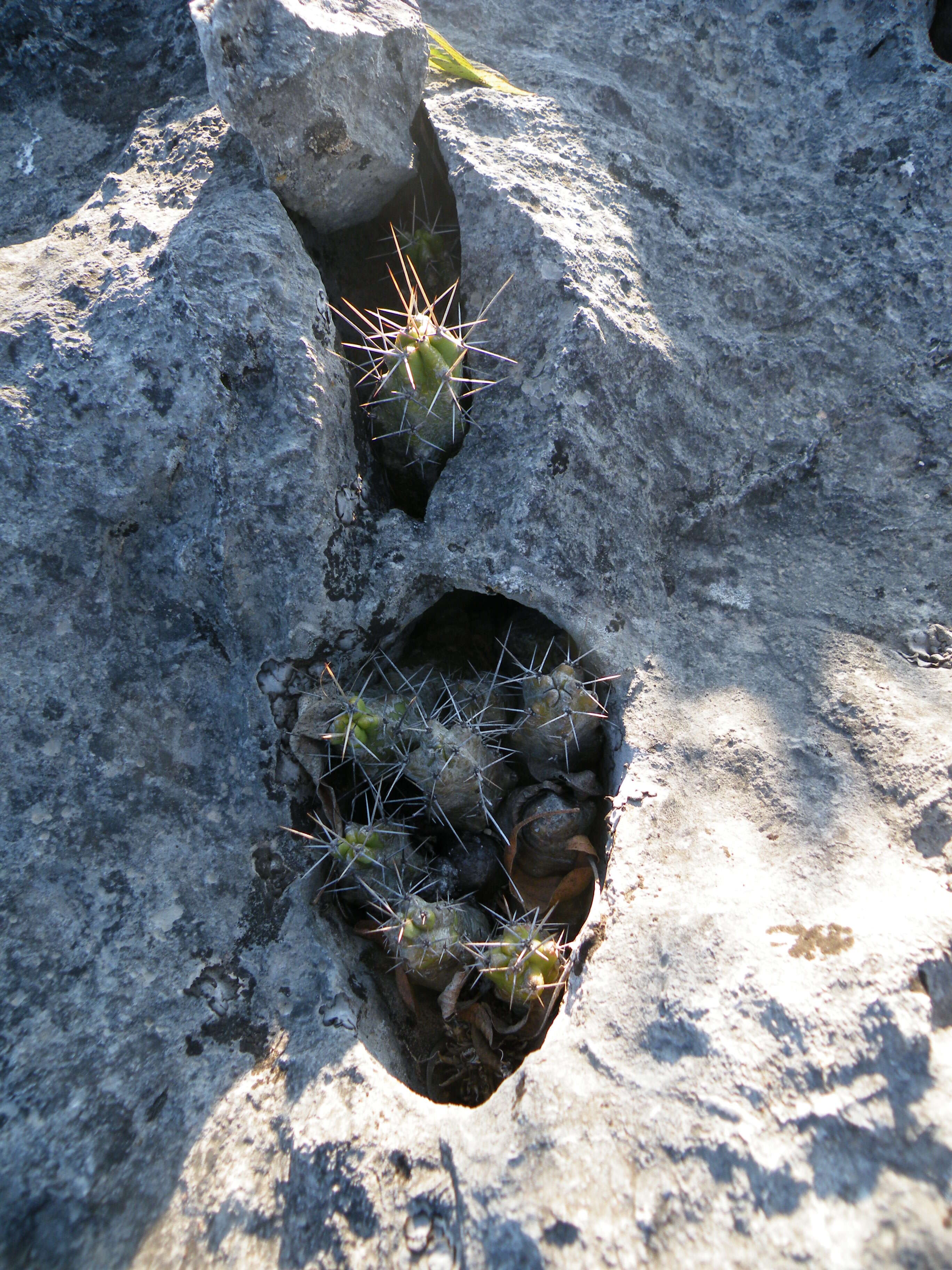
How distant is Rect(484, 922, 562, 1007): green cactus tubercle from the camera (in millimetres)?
1680

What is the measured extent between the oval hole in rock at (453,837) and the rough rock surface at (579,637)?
0.37ft

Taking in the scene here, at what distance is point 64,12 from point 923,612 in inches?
126

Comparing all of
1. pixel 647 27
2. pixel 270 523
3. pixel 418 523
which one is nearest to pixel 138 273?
pixel 270 523

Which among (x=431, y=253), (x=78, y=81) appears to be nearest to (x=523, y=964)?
(x=431, y=253)

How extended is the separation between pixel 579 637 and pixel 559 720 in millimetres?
230

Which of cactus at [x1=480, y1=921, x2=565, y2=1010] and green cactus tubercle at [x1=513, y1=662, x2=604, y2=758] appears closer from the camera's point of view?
cactus at [x1=480, y1=921, x2=565, y2=1010]

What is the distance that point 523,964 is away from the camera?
168cm

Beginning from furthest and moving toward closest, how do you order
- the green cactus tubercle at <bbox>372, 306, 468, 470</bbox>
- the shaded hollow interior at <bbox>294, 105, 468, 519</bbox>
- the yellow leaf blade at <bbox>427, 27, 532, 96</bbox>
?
the yellow leaf blade at <bbox>427, 27, 532, 96</bbox>, the shaded hollow interior at <bbox>294, 105, 468, 519</bbox>, the green cactus tubercle at <bbox>372, 306, 468, 470</bbox>

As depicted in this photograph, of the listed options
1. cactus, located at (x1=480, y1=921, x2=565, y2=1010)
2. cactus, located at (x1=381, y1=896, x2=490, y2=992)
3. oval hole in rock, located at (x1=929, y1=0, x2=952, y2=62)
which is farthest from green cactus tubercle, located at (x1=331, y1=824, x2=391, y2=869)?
oval hole in rock, located at (x1=929, y1=0, x2=952, y2=62)

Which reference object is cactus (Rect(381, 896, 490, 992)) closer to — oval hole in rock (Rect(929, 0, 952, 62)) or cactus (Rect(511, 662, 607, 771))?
cactus (Rect(511, 662, 607, 771))

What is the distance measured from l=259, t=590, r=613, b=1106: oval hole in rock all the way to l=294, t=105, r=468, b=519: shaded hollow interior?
52 centimetres

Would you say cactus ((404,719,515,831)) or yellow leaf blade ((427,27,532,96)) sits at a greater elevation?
yellow leaf blade ((427,27,532,96))

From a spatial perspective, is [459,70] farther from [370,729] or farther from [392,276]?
[370,729]

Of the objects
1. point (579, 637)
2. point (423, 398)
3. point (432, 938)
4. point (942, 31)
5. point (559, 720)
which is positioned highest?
point (942, 31)
